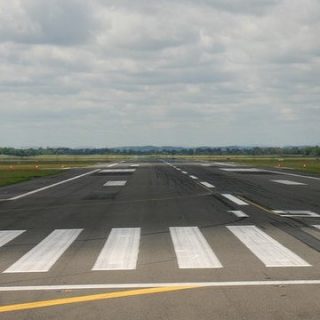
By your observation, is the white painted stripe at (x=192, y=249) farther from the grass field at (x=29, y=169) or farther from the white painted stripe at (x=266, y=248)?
the grass field at (x=29, y=169)

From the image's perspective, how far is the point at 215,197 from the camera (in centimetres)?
2048

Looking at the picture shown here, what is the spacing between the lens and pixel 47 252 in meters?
9.78

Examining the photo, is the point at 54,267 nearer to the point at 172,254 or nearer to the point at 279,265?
the point at 172,254

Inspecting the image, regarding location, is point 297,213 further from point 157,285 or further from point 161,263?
point 157,285

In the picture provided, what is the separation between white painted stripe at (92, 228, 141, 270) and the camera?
859 cm

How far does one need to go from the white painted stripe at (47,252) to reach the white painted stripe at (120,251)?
0.71 meters

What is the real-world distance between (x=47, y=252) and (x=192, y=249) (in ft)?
7.99

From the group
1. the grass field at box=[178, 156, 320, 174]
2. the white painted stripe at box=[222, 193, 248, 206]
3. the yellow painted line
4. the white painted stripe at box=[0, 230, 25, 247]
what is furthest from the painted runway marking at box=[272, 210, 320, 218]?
the grass field at box=[178, 156, 320, 174]

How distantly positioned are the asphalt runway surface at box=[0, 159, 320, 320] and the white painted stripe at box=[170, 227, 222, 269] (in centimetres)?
2

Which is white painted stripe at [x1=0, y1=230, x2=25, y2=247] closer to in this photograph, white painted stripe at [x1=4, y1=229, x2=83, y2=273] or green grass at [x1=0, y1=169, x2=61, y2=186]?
white painted stripe at [x1=4, y1=229, x2=83, y2=273]

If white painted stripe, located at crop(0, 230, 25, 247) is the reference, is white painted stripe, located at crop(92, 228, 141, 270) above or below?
above

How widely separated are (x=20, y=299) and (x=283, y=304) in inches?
117

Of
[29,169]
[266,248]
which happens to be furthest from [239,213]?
[29,169]

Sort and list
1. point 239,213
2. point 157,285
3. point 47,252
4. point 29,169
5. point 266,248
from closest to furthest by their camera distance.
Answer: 1. point 157,285
2. point 47,252
3. point 266,248
4. point 239,213
5. point 29,169
